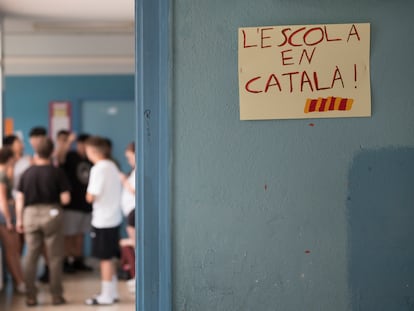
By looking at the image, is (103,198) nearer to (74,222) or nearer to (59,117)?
(74,222)

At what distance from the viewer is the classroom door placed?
8516 millimetres

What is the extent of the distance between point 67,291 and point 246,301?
4704mm

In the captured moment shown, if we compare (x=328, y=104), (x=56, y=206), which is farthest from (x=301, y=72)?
(x=56, y=206)

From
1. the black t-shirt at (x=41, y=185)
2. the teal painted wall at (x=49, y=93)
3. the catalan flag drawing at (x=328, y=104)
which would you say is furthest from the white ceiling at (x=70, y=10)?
the catalan flag drawing at (x=328, y=104)

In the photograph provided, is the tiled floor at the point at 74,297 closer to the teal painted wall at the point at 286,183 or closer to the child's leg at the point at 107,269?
the child's leg at the point at 107,269

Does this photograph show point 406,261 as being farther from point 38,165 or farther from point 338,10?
point 38,165

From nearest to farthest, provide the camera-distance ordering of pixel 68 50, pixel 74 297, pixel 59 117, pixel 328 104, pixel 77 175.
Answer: pixel 328 104 → pixel 74 297 → pixel 77 175 → pixel 68 50 → pixel 59 117

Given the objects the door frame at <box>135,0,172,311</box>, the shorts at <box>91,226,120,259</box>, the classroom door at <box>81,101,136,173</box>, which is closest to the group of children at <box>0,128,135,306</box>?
the shorts at <box>91,226,120,259</box>

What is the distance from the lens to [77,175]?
6.87m

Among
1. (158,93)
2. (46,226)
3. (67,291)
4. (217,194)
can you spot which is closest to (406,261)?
(217,194)

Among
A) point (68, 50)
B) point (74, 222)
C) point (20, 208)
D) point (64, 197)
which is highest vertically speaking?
point (68, 50)

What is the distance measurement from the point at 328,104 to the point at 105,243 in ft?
12.4

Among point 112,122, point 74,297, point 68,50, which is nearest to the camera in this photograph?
point 74,297

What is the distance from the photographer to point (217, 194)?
175 centimetres
